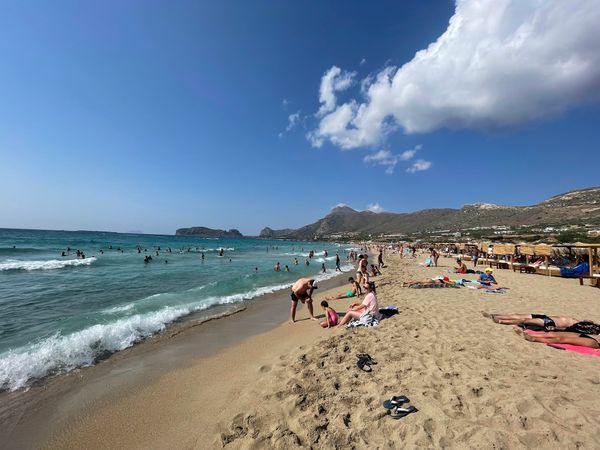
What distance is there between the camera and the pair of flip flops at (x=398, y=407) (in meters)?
3.26

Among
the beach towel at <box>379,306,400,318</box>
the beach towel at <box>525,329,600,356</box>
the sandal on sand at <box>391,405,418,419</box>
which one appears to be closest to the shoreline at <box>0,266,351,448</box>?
the beach towel at <box>379,306,400,318</box>

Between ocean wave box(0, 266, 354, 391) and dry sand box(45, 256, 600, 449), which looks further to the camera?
ocean wave box(0, 266, 354, 391)

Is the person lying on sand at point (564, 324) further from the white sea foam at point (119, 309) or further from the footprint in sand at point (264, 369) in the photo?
the white sea foam at point (119, 309)

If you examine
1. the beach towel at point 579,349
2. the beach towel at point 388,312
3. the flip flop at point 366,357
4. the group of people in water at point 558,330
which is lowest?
the beach towel at point 388,312

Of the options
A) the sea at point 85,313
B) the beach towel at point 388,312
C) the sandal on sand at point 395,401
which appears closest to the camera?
the sandal on sand at point 395,401

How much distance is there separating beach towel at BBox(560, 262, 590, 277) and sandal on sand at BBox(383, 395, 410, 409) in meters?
16.3

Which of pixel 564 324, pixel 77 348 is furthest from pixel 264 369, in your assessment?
pixel 564 324

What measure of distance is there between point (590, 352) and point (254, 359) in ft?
19.3

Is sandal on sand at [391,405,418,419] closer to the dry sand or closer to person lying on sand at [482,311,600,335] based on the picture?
the dry sand

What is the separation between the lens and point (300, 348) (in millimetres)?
5914

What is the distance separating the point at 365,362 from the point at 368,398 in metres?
1.10

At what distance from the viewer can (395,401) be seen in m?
3.48

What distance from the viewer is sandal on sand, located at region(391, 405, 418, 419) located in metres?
3.24

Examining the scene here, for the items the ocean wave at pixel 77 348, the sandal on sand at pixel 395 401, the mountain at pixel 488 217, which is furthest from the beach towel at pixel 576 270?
the mountain at pixel 488 217
